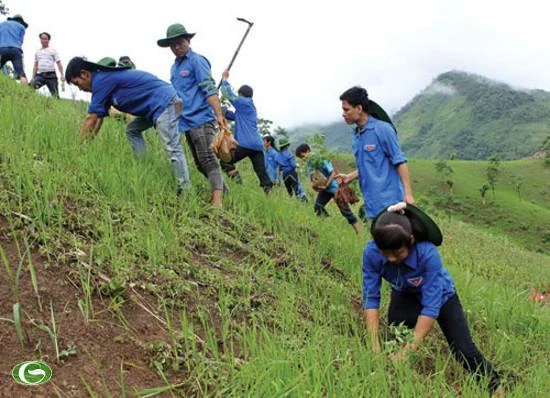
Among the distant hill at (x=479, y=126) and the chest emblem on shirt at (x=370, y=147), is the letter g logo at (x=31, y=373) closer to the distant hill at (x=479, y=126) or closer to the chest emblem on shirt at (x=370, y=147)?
the chest emblem on shirt at (x=370, y=147)

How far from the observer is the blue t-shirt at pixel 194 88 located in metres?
5.43

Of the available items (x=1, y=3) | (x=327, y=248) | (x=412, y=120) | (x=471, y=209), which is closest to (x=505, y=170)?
(x=471, y=209)

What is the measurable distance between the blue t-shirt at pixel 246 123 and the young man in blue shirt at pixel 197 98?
129cm

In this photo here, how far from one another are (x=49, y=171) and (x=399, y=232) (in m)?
2.53

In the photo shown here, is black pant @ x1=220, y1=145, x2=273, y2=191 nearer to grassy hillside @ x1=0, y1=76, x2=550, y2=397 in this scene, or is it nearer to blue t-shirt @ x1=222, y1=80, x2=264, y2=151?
blue t-shirt @ x1=222, y1=80, x2=264, y2=151

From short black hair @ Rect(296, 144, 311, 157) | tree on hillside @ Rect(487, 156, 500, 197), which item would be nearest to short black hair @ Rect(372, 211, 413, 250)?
short black hair @ Rect(296, 144, 311, 157)

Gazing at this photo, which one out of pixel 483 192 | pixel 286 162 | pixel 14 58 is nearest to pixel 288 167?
pixel 286 162

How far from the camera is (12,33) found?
9.50m

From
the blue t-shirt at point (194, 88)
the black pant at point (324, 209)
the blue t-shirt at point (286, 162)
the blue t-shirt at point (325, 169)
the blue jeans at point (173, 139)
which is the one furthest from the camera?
the blue t-shirt at point (286, 162)

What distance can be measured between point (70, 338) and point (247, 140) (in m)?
4.83

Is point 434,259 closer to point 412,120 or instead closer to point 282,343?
point 282,343

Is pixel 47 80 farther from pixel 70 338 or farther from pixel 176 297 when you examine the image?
pixel 70 338

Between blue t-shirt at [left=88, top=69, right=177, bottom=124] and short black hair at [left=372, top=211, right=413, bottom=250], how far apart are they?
8.55 feet

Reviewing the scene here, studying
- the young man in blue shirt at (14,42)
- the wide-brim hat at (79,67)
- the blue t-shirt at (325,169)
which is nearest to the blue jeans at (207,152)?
the wide-brim hat at (79,67)
